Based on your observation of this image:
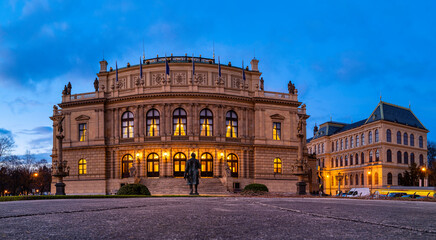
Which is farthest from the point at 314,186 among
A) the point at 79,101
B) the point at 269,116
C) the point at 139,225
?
the point at 139,225

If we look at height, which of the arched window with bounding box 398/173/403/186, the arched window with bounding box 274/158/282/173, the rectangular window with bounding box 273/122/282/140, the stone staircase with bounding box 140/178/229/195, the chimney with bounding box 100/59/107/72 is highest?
the chimney with bounding box 100/59/107/72

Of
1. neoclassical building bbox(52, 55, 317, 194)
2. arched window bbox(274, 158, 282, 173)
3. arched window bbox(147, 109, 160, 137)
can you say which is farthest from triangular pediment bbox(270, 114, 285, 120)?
arched window bbox(147, 109, 160, 137)

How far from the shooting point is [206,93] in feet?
174

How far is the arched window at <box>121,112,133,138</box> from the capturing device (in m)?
55.2

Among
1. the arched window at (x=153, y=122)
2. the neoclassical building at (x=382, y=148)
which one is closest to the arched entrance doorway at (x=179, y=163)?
the arched window at (x=153, y=122)

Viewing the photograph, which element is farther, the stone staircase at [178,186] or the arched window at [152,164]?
the arched window at [152,164]

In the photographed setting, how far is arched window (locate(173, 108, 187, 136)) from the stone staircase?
22.2 ft

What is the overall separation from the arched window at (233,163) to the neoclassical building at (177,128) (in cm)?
13

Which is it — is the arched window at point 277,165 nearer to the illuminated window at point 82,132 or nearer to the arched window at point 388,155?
the illuminated window at point 82,132

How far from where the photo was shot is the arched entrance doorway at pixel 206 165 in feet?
174

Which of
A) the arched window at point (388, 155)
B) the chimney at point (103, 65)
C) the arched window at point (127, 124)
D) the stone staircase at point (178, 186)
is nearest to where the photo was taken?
the stone staircase at point (178, 186)

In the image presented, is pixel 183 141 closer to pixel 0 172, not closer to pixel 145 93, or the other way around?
pixel 145 93

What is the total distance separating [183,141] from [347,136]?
156 ft

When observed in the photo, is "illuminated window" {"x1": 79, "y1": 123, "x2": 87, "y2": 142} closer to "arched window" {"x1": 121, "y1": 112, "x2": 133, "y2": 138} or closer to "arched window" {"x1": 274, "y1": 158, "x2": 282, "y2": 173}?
"arched window" {"x1": 121, "y1": 112, "x2": 133, "y2": 138}
